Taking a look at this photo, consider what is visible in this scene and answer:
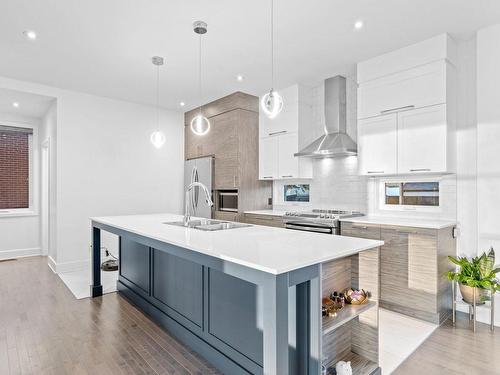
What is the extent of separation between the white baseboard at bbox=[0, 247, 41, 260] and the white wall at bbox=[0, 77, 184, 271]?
1.81 m

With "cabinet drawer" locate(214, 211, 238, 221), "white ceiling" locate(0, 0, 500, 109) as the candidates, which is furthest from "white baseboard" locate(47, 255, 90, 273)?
"white ceiling" locate(0, 0, 500, 109)

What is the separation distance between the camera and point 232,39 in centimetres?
320

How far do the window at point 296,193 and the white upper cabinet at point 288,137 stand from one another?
0.33 m

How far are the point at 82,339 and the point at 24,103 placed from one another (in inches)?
168

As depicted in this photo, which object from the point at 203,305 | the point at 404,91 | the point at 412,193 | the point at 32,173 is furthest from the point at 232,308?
the point at 32,173

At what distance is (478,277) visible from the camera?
2830 mm

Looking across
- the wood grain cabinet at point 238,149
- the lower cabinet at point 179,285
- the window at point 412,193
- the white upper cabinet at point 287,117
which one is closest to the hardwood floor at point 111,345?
the lower cabinet at point 179,285

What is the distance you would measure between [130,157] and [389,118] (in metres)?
4.21

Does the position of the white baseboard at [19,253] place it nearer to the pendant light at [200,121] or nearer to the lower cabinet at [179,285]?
the lower cabinet at [179,285]

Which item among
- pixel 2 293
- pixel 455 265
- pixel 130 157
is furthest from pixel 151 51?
pixel 455 265

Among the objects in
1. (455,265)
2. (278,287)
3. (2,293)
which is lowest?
(2,293)

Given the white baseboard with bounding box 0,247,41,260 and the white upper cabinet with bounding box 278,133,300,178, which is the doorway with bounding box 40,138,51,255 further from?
the white upper cabinet with bounding box 278,133,300,178

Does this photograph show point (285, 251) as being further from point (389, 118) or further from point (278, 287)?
point (389, 118)

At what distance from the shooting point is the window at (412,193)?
3480 millimetres
